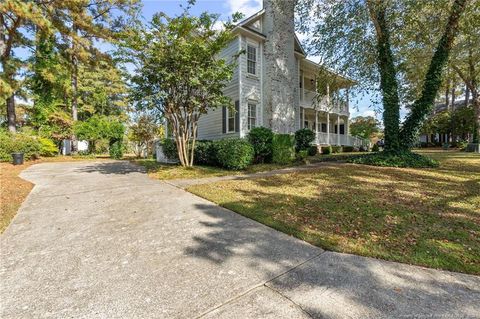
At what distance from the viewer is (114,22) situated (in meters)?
21.9

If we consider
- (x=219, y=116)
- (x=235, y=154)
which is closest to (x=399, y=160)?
(x=235, y=154)

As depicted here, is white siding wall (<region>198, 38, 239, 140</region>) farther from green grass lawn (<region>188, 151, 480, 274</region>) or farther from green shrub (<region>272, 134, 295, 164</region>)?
green grass lawn (<region>188, 151, 480, 274</region>)

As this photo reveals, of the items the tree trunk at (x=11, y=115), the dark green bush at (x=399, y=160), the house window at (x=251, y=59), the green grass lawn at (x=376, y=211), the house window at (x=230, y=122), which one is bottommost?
the green grass lawn at (x=376, y=211)

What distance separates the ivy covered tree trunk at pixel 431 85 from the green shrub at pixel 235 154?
23.7 feet

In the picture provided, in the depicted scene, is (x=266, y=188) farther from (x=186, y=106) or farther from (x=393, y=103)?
(x=393, y=103)

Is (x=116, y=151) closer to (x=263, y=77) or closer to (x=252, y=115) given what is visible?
(x=252, y=115)

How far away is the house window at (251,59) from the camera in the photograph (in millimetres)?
13391

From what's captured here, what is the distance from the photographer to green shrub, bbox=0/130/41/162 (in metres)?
13.9

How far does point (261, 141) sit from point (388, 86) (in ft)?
20.6

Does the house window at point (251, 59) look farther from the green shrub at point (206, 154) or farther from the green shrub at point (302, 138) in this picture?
the green shrub at point (206, 154)

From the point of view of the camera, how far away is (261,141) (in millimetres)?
11312

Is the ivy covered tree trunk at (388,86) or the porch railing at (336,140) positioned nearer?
the ivy covered tree trunk at (388,86)

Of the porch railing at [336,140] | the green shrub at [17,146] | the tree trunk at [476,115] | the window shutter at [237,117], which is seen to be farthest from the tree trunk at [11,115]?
the tree trunk at [476,115]

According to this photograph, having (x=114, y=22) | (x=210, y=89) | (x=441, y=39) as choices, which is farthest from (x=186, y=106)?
(x=114, y=22)
